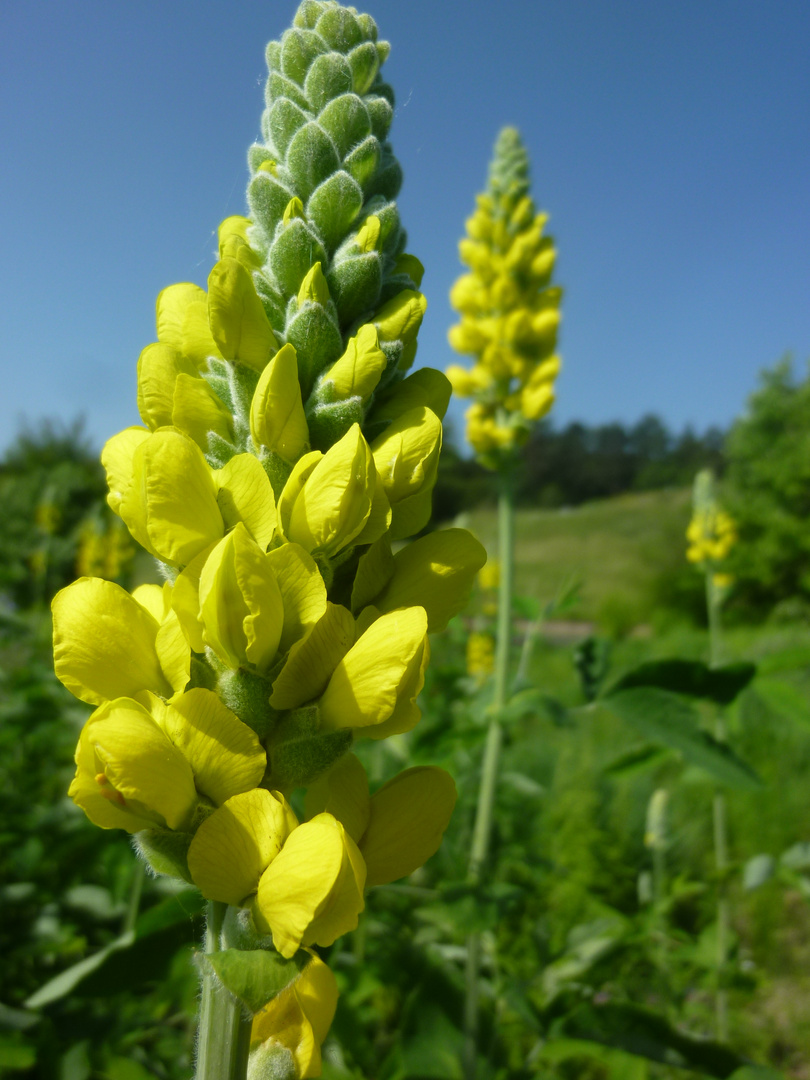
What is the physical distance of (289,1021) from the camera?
0.80m

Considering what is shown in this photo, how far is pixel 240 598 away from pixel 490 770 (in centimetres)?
196

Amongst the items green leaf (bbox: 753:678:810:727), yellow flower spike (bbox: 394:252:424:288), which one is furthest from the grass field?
yellow flower spike (bbox: 394:252:424:288)

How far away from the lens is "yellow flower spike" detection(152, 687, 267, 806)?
2.42ft

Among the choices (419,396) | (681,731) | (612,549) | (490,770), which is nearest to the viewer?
(419,396)

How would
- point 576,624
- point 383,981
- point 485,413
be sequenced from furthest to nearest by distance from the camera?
point 576,624, point 485,413, point 383,981

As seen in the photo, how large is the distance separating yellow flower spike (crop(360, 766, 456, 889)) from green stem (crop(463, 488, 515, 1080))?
4.75 feet

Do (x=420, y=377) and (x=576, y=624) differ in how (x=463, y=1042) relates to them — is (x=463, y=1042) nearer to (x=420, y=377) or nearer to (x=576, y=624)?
(x=420, y=377)

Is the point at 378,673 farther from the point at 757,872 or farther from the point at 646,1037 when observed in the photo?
the point at 757,872

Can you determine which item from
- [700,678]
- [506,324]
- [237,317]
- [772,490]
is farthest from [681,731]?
[772,490]

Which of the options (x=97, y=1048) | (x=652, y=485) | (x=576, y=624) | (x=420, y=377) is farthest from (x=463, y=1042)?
(x=652, y=485)

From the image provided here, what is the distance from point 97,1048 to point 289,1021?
1.53 m

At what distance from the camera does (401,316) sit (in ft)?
3.09

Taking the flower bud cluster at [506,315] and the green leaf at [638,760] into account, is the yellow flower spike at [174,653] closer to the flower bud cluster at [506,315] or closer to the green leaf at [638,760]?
the green leaf at [638,760]

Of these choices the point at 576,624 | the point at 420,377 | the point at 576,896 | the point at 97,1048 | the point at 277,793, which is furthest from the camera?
the point at 576,624
